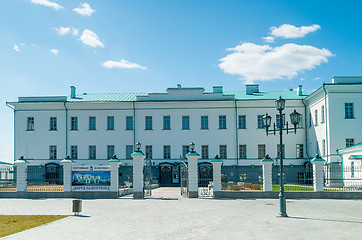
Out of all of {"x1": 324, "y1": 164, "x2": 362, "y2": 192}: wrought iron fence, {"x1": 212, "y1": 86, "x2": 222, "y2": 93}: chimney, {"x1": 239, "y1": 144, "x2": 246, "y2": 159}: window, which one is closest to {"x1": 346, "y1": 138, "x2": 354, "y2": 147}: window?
{"x1": 324, "y1": 164, "x2": 362, "y2": 192}: wrought iron fence

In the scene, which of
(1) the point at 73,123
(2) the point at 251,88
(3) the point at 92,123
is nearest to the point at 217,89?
(2) the point at 251,88

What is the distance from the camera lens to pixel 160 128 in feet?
133

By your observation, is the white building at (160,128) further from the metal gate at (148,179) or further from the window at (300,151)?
the metal gate at (148,179)

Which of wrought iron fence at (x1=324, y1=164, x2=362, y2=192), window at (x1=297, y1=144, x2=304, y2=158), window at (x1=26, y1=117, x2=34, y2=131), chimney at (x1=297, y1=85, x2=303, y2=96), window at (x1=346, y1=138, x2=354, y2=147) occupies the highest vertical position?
chimney at (x1=297, y1=85, x2=303, y2=96)

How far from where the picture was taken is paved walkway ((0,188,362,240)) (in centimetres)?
1158

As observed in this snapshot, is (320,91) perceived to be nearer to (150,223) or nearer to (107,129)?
(107,129)

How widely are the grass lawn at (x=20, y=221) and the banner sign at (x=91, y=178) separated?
778cm

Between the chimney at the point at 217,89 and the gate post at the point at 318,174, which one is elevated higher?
the chimney at the point at 217,89

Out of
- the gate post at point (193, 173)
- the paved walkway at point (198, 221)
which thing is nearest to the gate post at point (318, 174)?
the paved walkway at point (198, 221)

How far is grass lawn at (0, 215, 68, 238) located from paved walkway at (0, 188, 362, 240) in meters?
0.50

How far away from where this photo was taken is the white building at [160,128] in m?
40.1

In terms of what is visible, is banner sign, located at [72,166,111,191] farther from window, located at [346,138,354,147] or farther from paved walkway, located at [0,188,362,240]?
window, located at [346,138,354,147]

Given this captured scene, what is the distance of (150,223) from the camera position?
45.1 feet

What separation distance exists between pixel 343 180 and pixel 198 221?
61.9ft
